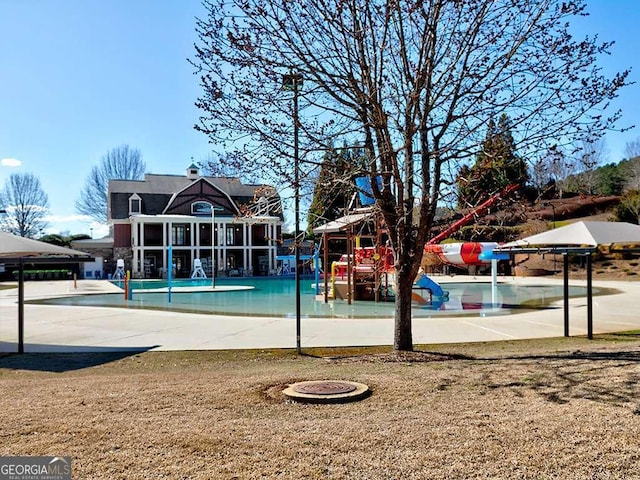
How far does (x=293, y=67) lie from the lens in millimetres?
7617

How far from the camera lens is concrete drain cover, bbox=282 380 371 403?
5102mm

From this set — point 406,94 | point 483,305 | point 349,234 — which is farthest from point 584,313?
point 406,94

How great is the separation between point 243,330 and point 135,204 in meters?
37.5

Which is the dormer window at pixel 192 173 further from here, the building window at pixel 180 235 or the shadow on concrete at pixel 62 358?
the shadow on concrete at pixel 62 358


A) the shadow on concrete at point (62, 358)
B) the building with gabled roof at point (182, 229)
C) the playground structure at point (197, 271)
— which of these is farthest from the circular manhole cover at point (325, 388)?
the building with gabled roof at point (182, 229)

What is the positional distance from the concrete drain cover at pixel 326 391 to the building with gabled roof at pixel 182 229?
121ft

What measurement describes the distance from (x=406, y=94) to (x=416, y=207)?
176 cm

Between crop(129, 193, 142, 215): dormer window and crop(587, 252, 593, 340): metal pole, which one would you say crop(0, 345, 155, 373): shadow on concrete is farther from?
crop(129, 193, 142, 215): dormer window

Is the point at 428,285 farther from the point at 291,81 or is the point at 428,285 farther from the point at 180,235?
the point at 180,235

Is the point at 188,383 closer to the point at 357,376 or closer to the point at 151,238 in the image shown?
the point at 357,376

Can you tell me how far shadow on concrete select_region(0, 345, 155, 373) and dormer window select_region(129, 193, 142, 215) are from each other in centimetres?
3781

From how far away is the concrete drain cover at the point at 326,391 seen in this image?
16.7 ft

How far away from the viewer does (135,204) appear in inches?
1821

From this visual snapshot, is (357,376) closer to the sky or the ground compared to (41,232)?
closer to the ground
